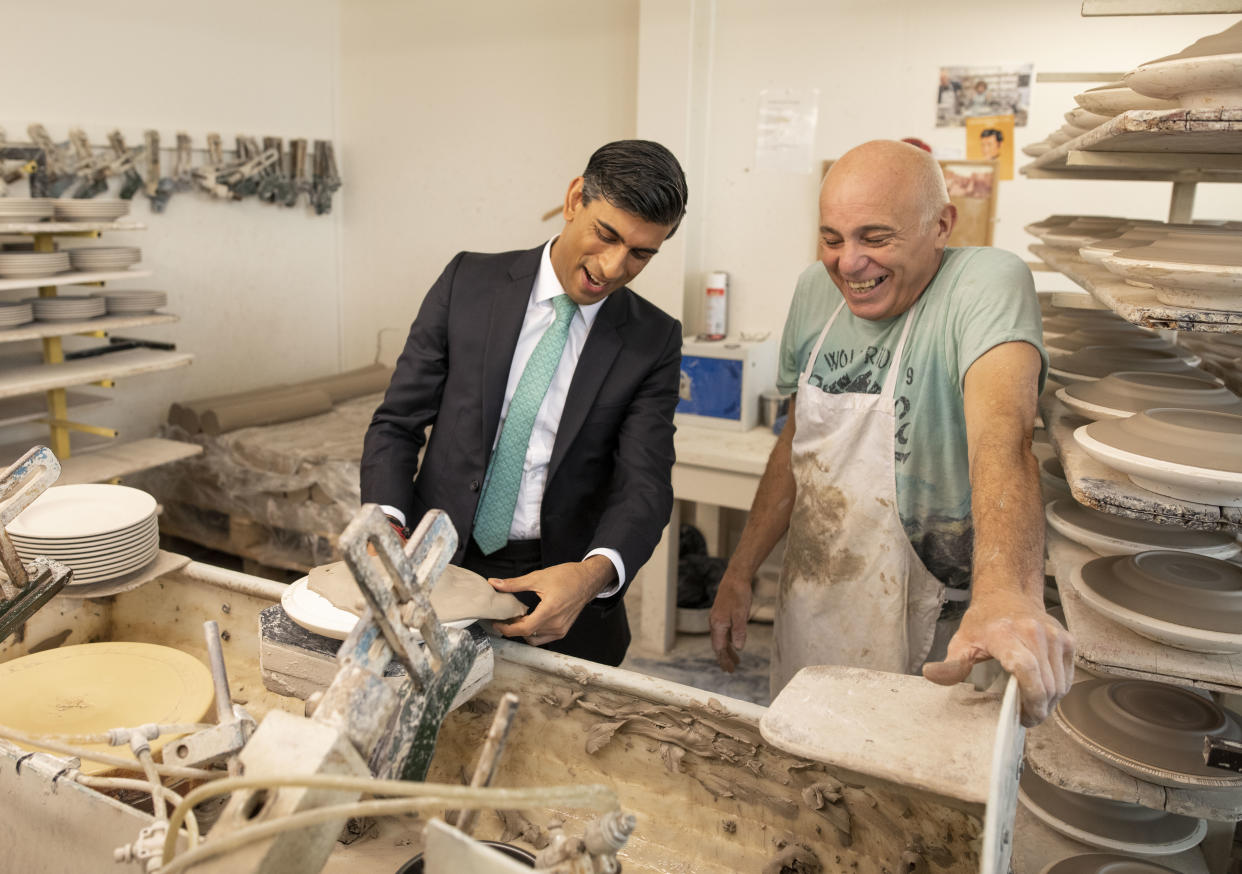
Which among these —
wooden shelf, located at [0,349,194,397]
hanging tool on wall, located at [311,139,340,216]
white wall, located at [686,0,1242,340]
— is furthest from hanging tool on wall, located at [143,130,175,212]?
white wall, located at [686,0,1242,340]

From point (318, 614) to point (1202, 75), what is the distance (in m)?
1.46

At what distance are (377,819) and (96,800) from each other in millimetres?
411

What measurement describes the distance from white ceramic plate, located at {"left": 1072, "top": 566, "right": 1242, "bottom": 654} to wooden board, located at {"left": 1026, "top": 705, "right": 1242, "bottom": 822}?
297 millimetres

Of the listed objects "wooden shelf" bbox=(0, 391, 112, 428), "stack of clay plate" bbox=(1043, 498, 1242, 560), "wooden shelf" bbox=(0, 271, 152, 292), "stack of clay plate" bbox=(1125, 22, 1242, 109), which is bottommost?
"wooden shelf" bbox=(0, 391, 112, 428)

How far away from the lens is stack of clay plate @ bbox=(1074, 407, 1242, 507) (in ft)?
4.42

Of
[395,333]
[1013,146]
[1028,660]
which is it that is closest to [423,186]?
[395,333]

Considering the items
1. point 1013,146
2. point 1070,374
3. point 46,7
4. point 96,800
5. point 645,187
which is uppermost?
point 46,7

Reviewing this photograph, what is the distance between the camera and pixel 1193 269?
132 cm

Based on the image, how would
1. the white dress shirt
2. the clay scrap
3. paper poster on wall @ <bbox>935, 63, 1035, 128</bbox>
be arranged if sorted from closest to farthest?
the clay scrap → the white dress shirt → paper poster on wall @ <bbox>935, 63, 1035, 128</bbox>

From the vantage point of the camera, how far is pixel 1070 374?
6.84 ft

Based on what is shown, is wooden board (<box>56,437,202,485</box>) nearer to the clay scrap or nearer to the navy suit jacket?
the navy suit jacket

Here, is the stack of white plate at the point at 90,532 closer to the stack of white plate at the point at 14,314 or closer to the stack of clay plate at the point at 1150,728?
the stack of white plate at the point at 14,314

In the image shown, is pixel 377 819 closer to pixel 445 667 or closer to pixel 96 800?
pixel 96 800

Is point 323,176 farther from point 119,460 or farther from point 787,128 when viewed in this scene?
point 787,128
